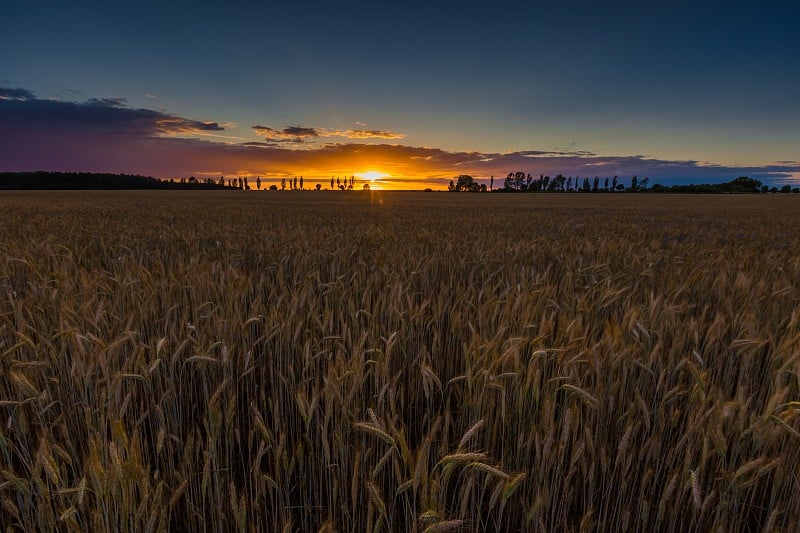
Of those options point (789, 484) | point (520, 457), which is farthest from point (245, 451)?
point (789, 484)

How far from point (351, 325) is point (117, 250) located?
178 inches

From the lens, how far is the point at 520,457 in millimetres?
1600

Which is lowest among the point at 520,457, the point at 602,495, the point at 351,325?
the point at 602,495

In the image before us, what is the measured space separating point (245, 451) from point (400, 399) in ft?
2.61


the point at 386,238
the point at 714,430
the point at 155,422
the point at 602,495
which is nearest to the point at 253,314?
the point at 155,422

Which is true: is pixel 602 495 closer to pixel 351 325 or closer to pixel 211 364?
pixel 351 325

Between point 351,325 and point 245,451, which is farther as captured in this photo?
point 351,325

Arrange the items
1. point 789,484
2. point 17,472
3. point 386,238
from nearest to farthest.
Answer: point 789,484, point 17,472, point 386,238

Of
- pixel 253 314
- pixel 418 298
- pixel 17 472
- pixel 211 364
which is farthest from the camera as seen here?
pixel 418 298

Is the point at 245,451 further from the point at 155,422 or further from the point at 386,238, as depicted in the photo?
the point at 386,238

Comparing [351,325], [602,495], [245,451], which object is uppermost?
[351,325]

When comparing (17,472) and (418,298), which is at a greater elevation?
(418,298)

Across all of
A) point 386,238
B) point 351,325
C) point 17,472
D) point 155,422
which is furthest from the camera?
point 386,238

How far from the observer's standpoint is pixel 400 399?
2.08 m
